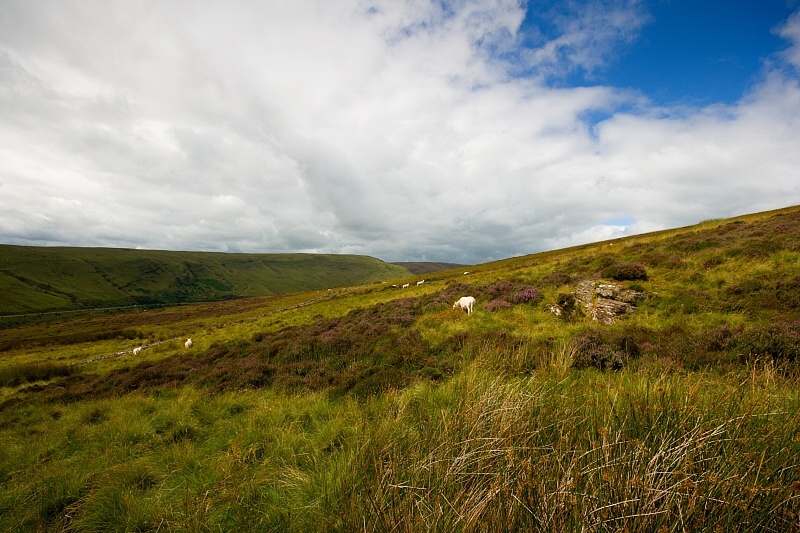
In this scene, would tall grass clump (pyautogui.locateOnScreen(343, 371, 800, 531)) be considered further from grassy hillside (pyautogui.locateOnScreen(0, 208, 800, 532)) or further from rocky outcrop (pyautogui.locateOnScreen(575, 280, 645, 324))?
rocky outcrop (pyautogui.locateOnScreen(575, 280, 645, 324))

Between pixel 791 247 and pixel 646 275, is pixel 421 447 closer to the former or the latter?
pixel 646 275

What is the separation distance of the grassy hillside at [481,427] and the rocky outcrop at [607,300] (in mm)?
207

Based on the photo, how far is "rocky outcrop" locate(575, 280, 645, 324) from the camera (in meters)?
11.4

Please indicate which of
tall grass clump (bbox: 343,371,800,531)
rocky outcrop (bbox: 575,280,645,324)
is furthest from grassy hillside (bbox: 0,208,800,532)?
rocky outcrop (bbox: 575,280,645,324)

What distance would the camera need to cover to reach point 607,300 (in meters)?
12.0

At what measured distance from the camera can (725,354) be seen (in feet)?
21.5

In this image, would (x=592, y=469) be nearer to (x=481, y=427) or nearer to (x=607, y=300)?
(x=481, y=427)

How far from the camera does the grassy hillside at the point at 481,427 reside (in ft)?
8.21

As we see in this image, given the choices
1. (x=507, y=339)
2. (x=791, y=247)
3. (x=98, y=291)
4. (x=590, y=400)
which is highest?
(x=791, y=247)

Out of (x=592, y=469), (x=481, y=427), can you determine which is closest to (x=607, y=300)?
(x=481, y=427)

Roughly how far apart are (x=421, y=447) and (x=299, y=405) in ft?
16.9

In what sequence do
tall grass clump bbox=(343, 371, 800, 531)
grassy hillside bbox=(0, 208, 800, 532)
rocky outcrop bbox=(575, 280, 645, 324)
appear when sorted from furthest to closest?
rocky outcrop bbox=(575, 280, 645, 324) → grassy hillside bbox=(0, 208, 800, 532) → tall grass clump bbox=(343, 371, 800, 531)

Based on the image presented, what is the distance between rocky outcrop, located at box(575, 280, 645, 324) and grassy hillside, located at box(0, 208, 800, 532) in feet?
0.68

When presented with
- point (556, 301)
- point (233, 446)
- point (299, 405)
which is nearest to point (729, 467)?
point (233, 446)
